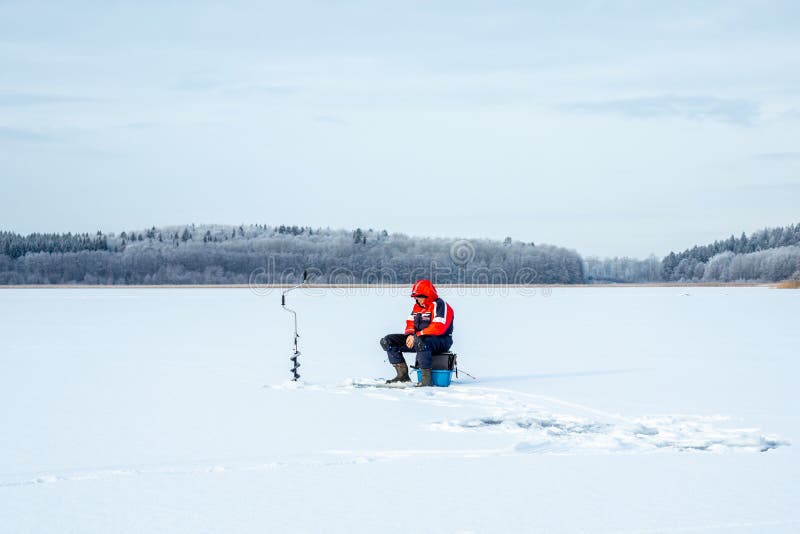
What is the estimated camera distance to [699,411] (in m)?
7.76

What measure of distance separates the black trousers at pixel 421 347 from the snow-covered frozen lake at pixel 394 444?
40cm

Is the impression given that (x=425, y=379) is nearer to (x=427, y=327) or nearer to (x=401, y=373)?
(x=401, y=373)

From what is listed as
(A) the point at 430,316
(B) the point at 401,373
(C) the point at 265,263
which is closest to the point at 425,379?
(B) the point at 401,373

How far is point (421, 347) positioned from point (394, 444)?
3.06 metres

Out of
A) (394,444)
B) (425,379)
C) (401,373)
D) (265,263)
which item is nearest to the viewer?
(394,444)

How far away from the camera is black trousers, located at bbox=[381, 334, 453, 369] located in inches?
370

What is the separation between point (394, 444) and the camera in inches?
251

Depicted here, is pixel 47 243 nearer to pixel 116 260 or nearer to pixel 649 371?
pixel 116 260

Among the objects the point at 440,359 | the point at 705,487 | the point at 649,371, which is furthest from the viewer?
the point at 649,371

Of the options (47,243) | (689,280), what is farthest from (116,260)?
(689,280)

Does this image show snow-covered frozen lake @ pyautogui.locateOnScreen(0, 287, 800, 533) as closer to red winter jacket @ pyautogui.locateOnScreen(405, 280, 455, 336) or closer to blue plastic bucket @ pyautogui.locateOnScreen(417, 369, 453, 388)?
blue plastic bucket @ pyautogui.locateOnScreen(417, 369, 453, 388)

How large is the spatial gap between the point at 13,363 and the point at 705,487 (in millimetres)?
9657

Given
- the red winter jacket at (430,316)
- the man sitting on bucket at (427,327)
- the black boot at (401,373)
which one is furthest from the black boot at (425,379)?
the red winter jacket at (430,316)

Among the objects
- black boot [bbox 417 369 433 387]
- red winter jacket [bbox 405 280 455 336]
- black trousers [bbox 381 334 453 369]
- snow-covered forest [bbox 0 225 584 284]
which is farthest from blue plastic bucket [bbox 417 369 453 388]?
snow-covered forest [bbox 0 225 584 284]
